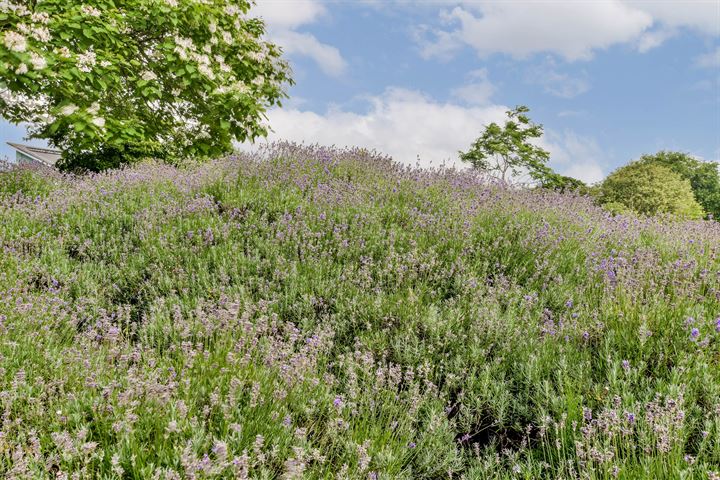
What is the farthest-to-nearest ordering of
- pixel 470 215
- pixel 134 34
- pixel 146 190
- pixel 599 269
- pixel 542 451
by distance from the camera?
pixel 134 34
pixel 146 190
pixel 470 215
pixel 599 269
pixel 542 451

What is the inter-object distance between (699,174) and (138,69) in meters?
56.3

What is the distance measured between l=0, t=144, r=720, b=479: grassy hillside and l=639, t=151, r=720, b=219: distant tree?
48612mm

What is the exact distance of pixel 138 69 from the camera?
10555 millimetres

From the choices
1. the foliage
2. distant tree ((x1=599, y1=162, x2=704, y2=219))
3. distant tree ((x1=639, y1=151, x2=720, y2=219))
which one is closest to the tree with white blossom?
the foliage

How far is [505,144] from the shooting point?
31609 millimetres

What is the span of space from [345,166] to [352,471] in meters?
5.82

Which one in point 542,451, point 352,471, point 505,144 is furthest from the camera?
point 505,144

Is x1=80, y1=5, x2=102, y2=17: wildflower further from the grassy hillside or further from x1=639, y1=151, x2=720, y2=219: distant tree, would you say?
x1=639, y1=151, x2=720, y2=219: distant tree

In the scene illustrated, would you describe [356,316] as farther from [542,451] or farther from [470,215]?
[470,215]

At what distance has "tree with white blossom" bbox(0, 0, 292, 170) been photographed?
7.72 meters

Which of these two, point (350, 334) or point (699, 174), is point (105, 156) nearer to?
point (350, 334)

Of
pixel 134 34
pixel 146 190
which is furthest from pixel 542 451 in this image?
pixel 134 34

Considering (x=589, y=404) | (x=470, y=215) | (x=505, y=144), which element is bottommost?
(x=589, y=404)

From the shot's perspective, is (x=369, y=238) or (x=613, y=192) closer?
(x=369, y=238)
